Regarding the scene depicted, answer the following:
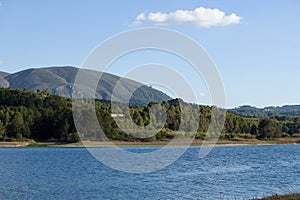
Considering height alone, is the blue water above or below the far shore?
below

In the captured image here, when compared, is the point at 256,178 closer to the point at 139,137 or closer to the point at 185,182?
the point at 185,182

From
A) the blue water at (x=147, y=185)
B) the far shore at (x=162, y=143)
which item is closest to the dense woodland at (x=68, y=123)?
the far shore at (x=162, y=143)

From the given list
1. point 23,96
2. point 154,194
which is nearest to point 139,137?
point 23,96

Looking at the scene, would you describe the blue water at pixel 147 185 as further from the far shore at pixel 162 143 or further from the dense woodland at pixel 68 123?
the far shore at pixel 162 143

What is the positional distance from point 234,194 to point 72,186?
15.4 metres

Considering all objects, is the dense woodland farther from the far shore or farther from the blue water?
the blue water

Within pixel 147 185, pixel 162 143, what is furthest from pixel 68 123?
pixel 147 185

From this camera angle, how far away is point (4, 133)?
144 meters

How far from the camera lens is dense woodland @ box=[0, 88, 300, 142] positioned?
459 feet

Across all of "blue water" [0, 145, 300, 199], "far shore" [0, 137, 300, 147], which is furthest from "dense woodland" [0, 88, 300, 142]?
"blue water" [0, 145, 300, 199]

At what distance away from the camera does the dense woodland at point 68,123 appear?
459 feet

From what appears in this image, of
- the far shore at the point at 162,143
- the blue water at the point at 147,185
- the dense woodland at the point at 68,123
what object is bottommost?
the blue water at the point at 147,185

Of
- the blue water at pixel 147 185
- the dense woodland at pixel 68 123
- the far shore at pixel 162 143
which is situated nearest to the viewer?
the blue water at pixel 147 185

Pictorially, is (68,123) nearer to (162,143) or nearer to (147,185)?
(162,143)
